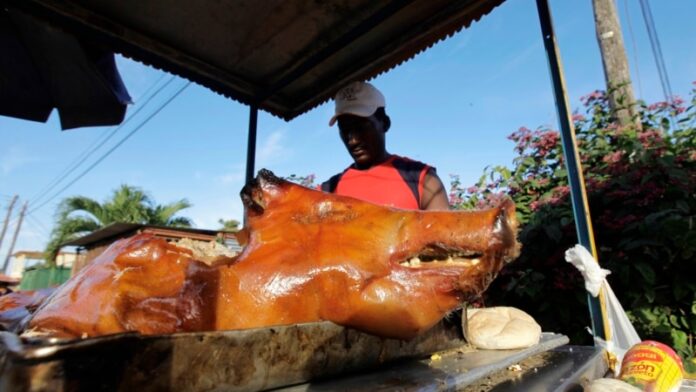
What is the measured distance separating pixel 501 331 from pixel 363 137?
152cm

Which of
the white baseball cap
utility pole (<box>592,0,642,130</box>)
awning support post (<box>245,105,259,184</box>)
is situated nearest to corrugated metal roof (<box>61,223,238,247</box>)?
awning support post (<box>245,105,259,184</box>)

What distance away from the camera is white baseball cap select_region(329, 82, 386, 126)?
260cm

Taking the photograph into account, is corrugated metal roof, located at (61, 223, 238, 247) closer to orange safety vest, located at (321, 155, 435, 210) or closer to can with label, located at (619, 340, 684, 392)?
orange safety vest, located at (321, 155, 435, 210)

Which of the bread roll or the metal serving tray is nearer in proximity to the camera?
the metal serving tray

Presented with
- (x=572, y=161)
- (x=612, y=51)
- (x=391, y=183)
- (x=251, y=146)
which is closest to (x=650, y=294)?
(x=572, y=161)

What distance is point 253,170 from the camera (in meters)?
4.13

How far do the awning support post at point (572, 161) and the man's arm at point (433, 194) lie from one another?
891 millimetres

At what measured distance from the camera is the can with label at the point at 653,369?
5.47ft

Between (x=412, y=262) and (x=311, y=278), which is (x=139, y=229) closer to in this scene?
(x=311, y=278)

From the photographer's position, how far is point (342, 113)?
2.63 metres

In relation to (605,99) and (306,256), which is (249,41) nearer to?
(306,256)

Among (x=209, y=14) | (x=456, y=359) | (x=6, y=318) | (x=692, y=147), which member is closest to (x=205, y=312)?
(x=456, y=359)

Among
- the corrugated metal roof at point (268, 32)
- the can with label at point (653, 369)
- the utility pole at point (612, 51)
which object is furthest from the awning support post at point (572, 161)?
the utility pole at point (612, 51)

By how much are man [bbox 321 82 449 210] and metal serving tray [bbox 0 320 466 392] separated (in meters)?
1.36
